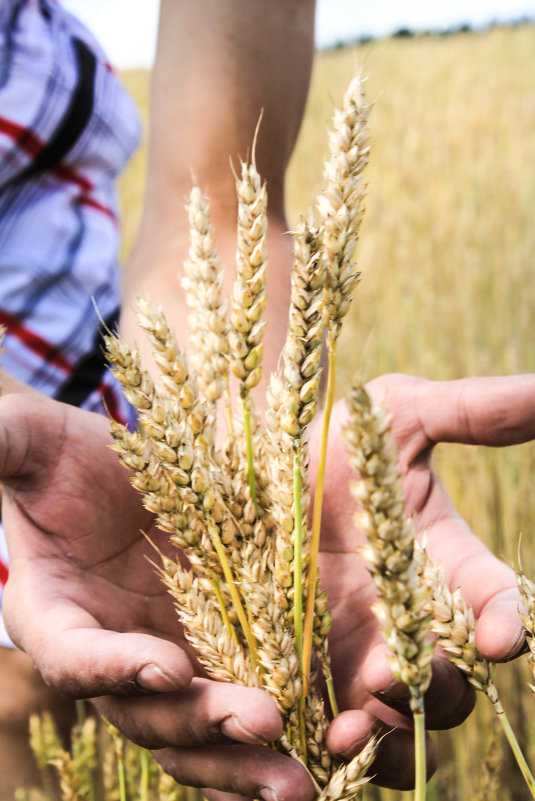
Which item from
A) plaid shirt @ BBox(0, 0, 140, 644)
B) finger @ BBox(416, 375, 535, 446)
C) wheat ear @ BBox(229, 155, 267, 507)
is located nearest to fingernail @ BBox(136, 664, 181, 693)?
wheat ear @ BBox(229, 155, 267, 507)

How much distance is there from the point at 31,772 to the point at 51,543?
604 mm

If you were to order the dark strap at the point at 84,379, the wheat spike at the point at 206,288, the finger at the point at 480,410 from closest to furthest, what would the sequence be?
1. the wheat spike at the point at 206,288
2. the finger at the point at 480,410
3. the dark strap at the point at 84,379

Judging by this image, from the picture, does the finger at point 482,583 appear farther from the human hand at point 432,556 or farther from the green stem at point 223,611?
the green stem at point 223,611

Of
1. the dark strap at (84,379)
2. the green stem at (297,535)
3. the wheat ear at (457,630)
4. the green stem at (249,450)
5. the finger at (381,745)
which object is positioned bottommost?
the finger at (381,745)

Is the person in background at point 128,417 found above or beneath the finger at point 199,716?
above

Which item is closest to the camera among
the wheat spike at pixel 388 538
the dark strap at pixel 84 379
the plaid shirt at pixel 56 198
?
the wheat spike at pixel 388 538

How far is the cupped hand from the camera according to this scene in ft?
1.81

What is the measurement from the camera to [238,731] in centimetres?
53

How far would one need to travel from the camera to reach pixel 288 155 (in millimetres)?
1163

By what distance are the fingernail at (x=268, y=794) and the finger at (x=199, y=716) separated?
0.11ft

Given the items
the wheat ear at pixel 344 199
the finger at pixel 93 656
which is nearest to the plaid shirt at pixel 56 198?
the finger at pixel 93 656

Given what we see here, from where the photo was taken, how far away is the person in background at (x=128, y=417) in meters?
0.59

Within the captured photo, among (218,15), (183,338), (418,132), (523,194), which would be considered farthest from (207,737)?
(418,132)

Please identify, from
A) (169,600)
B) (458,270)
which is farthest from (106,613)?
(458,270)
